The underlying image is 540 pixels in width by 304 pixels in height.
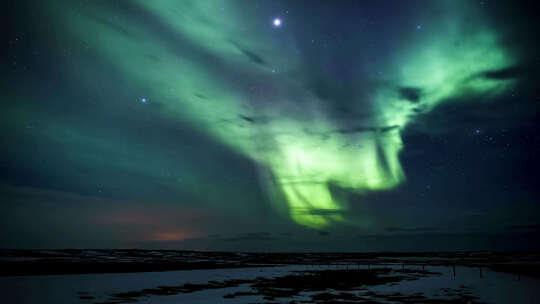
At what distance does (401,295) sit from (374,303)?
5.32m

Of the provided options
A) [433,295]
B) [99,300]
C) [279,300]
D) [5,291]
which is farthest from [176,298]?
[433,295]

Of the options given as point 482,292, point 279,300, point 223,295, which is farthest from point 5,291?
point 482,292

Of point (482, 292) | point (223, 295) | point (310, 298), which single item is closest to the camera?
point (310, 298)

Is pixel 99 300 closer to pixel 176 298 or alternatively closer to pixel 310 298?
pixel 176 298

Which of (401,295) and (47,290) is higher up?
(401,295)

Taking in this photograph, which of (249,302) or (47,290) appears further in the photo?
(47,290)

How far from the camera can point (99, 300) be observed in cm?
2312

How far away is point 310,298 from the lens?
24.2 meters

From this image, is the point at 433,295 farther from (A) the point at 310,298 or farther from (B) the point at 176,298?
(B) the point at 176,298

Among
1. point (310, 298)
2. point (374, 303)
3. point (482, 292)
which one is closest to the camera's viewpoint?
point (374, 303)

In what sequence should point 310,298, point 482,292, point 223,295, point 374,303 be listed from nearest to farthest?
point 374,303
point 310,298
point 223,295
point 482,292

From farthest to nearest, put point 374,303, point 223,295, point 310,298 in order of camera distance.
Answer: point 223,295
point 310,298
point 374,303

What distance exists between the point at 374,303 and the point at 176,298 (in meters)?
13.8

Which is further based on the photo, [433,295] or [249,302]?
[433,295]
